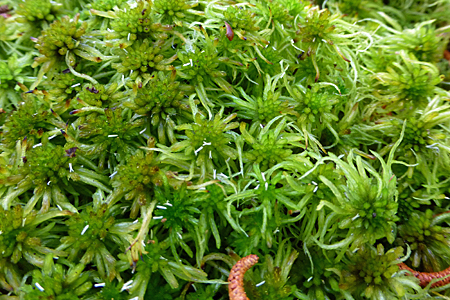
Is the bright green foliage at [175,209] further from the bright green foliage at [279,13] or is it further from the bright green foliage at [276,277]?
the bright green foliage at [279,13]

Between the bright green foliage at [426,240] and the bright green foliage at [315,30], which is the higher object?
the bright green foliage at [315,30]

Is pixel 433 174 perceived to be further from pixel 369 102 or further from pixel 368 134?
pixel 369 102

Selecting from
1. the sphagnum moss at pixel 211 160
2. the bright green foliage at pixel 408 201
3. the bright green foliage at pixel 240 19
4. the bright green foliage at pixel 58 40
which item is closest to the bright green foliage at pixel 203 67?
the sphagnum moss at pixel 211 160

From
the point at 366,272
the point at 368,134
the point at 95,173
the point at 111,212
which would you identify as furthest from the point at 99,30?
the point at 366,272

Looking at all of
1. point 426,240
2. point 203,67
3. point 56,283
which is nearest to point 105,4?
point 203,67

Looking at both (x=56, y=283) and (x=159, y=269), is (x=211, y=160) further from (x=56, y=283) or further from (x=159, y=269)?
(x=56, y=283)

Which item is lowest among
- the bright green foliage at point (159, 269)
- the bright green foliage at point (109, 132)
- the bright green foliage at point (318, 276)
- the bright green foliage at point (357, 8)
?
the bright green foliage at point (318, 276)

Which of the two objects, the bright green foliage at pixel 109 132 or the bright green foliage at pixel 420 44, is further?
the bright green foliage at pixel 420 44
